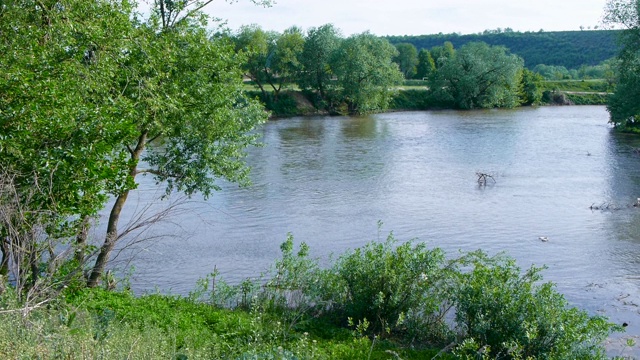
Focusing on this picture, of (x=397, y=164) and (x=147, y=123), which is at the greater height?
(x=147, y=123)

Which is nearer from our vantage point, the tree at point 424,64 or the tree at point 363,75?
the tree at point 363,75

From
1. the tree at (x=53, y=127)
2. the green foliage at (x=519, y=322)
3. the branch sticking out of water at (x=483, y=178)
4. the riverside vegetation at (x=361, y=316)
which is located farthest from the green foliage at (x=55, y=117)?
the branch sticking out of water at (x=483, y=178)

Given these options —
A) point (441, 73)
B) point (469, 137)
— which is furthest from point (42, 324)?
point (441, 73)

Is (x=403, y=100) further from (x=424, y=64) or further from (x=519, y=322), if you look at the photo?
(x=519, y=322)

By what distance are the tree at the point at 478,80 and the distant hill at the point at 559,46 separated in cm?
6396

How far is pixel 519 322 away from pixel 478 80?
193 ft

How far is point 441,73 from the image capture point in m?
67.6

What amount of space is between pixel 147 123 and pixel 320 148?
24.2m

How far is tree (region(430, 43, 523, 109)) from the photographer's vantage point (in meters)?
65.6

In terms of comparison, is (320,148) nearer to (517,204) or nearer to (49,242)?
(517,204)

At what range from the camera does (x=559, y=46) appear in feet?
479

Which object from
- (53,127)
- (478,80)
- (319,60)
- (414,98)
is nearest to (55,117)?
(53,127)

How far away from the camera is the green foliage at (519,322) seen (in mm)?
9367

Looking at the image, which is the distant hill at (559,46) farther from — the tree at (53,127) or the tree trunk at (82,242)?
the tree trunk at (82,242)
